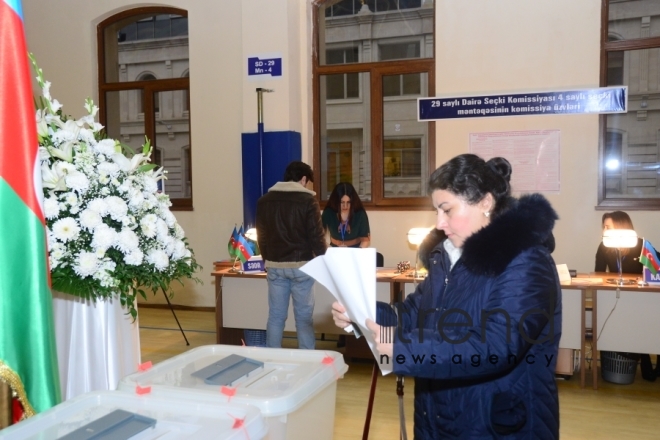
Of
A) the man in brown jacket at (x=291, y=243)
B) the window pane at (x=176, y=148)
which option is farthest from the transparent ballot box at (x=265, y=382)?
the window pane at (x=176, y=148)

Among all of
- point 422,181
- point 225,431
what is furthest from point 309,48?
point 225,431

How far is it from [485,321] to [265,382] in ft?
1.84

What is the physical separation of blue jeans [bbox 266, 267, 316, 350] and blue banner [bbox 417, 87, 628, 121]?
2.76 metres

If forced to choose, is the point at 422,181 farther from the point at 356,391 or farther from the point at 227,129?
the point at 356,391

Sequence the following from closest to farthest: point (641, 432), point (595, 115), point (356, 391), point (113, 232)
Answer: point (113, 232), point (641, 432), point (356, 391), point (595, 115)

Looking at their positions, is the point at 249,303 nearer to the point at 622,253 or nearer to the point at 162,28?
the point at 622,253

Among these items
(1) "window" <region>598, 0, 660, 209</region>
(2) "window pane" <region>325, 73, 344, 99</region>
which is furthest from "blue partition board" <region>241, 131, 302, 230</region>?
(1) "window" <region>598, 0, 660, 209</region>

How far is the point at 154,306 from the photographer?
25.5 feet

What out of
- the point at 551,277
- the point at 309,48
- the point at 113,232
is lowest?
the point at 551,277

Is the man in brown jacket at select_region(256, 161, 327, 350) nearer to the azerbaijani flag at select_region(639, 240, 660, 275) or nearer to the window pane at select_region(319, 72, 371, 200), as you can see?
the azerbaijani flag at select_region(639, 240, 660, 275)

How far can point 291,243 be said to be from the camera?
14.3ft

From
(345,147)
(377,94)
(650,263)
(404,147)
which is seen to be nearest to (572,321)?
(650,263)

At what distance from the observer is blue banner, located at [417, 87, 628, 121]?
230 inches

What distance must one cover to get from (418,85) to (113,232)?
216 inches
